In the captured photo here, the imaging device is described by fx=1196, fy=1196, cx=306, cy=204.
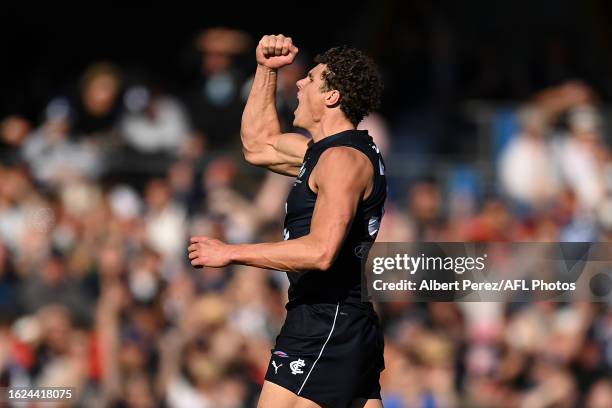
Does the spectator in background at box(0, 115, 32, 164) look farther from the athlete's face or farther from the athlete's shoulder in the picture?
the athlete's shoulder

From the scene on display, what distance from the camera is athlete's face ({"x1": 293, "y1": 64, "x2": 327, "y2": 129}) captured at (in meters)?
5.86

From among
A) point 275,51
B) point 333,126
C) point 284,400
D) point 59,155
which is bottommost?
point 284,400

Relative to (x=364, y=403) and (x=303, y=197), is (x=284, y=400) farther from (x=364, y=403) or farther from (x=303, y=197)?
(x=303, y=197)

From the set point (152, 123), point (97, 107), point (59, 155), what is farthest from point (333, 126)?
point (97, 107)

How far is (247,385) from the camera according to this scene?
10.8 m

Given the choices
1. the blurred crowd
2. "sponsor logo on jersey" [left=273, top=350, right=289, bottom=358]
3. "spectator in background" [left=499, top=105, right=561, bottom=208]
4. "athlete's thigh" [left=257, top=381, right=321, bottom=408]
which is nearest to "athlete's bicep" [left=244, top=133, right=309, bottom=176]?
"sponsor logo on jersey" [left=273, top=350, right=289, bottom=358]

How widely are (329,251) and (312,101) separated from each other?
96cm

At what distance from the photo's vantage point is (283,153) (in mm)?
6512

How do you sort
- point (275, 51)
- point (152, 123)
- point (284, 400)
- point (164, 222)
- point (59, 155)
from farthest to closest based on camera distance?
point (152, 123) → point (59, 155) → point (164, 222) → point (275, 51) → point (284, 400)

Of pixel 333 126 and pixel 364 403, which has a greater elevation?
pixel 333 126

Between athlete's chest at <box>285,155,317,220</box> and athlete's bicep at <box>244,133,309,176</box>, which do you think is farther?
athlete's bicep at <box>244,133,309,176</box>

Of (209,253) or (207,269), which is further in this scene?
(207,269)

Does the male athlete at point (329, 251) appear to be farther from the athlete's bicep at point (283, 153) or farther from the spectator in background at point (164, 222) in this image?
the spectator in background at point (164, 222)

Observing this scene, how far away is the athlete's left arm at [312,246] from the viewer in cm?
524
